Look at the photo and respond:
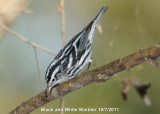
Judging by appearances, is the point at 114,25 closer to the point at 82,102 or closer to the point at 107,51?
the point at 107,51

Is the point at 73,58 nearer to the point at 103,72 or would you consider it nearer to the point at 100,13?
the point at 100,13

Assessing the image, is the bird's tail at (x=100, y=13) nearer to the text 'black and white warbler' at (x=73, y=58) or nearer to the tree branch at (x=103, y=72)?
the text 'black and white warbler' at (x=73, y=58)

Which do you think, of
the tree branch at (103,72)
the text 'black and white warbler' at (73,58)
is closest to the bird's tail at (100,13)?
the text 'black and white warbler' at (73,58)

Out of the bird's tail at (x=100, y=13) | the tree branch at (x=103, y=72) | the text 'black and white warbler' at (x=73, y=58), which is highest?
the bird's tail at (x=100, y=13)

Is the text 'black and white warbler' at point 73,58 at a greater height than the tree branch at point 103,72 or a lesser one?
greater

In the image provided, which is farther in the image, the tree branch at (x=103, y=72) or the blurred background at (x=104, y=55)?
the blurred background at (x=104, y=55)

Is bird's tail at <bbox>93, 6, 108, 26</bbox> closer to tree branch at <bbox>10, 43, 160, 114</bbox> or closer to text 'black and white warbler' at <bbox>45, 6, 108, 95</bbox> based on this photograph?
text 'black and white warbler' at <bbox>45, 6, 108, 95</bbox>
